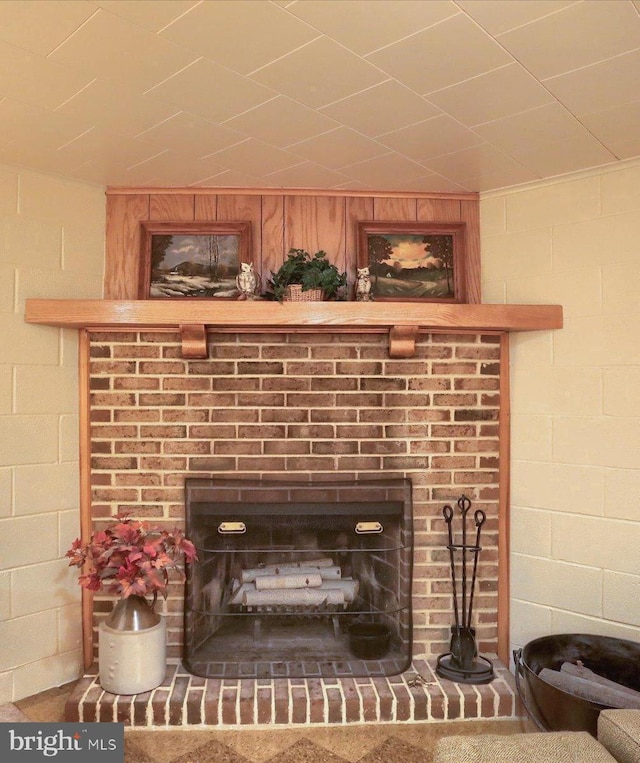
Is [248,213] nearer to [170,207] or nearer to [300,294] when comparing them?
[170,207]

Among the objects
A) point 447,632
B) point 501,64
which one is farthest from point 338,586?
point 501,64

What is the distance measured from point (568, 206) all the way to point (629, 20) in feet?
3.48

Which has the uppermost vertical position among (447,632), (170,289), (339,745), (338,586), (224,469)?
(170,289)

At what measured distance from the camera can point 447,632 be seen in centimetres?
255

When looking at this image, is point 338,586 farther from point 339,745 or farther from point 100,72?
point 100,72

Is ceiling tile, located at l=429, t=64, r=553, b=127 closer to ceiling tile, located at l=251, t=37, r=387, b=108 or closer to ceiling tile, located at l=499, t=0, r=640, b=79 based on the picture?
ceiling tile, located at l=499, t=0, r=640, b=79

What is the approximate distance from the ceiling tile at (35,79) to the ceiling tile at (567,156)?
159cm

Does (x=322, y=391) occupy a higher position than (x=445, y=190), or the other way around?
(x=445, y=190)

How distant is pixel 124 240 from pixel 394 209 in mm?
1204

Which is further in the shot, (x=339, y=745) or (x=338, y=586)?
(x=338, y=586)

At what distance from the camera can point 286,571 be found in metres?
2.56

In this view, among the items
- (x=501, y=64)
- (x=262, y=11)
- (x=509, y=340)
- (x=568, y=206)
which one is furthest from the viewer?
(x=509, y=340)

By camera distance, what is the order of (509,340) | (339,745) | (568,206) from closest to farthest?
1. (339,745)
2. (568,206)
3. (509,340)

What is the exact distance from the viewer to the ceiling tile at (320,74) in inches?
61.4
